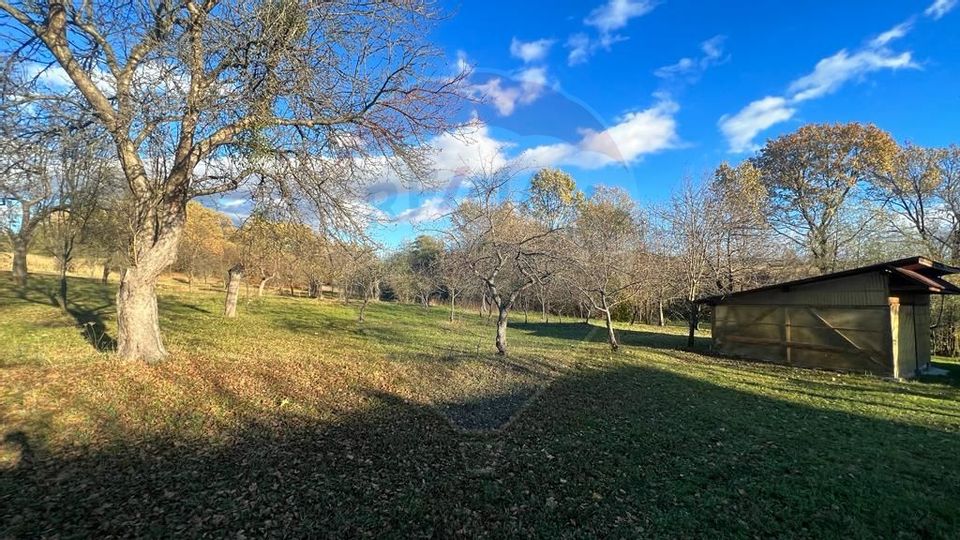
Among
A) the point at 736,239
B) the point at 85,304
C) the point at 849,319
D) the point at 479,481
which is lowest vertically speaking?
the point at 479,481

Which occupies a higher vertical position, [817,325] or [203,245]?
[203,245]

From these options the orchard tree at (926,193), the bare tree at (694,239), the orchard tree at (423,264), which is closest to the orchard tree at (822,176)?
the orchard tree at (926,193)

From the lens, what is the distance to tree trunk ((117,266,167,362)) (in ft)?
26.2

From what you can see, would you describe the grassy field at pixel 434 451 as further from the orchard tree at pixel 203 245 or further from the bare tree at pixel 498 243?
the orchard tree at pixel 203 245

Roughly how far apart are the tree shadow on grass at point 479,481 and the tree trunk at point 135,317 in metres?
2.52

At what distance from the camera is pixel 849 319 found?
14.1 m

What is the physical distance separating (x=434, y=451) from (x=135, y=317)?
6.63m

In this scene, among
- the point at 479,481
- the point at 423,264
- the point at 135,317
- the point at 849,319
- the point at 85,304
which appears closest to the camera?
the point at 479,481

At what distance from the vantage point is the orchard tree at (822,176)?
24.6 metres

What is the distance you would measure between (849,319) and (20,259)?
33.2 metres

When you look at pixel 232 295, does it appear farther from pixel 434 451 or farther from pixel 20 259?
pixel 434 451

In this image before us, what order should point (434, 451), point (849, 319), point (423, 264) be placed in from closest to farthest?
point (434, 451) < point (849, 319) < point (423, 264)

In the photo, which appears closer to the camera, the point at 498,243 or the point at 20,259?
the point at 498,243

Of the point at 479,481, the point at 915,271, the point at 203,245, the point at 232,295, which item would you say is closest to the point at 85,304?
the point at 232,295
